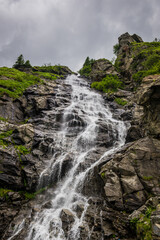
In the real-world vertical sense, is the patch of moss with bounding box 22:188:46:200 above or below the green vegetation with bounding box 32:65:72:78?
below

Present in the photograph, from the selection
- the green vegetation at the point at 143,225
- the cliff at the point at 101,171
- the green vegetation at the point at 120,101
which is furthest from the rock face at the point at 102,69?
the green vegetation at the point at 143,225

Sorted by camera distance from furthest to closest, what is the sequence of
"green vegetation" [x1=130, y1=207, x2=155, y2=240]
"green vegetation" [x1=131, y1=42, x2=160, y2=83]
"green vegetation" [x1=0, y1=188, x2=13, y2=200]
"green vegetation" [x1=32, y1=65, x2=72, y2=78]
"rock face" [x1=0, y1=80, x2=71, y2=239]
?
"green vegetation" [x1=32, y1=65, x2=72, y2=78]
"green vegetation" [x1=131, y1=42, x2=160, y2=83]
"rock face" [x1=0, y1=80, x2=71, y2=239]
"green vegetation" [x1=0, y1=188, x2=13, y2=200]
"green vegetation" [x1=130, y1=207, x2=155, y2=240]

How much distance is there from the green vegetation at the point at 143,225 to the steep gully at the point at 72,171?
7.19 feet

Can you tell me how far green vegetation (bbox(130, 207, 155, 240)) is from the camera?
6.86m

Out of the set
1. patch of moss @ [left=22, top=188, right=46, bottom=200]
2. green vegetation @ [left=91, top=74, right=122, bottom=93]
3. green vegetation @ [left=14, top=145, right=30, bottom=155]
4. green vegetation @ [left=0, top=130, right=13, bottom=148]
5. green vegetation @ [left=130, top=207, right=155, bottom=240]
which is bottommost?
patch of moss @ [left=22, top=188, right=46, bottom=200]

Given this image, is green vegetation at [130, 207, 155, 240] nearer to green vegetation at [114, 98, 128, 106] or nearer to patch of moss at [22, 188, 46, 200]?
patch of moss at [22, 188, 46, 200]

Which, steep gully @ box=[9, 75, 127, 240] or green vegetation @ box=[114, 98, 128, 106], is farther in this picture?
green vegetation @ box=[114, 98, 128, 106]

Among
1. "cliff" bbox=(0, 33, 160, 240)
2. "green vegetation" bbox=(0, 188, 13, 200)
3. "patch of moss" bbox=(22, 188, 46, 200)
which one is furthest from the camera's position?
"patch of moss" bbox=(22, 188, 46, 200)

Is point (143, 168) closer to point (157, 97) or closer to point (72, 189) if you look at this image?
point (157, 97)

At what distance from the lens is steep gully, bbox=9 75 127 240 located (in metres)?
9.82

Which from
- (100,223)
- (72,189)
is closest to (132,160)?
(100,223)

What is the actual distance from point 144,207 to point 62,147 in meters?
10.9

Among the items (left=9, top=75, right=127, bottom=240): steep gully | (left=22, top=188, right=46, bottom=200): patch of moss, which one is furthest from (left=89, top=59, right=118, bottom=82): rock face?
(left=22, top=188, right=46, bottom=200): patch of moss

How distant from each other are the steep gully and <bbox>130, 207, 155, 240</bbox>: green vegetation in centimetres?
219
